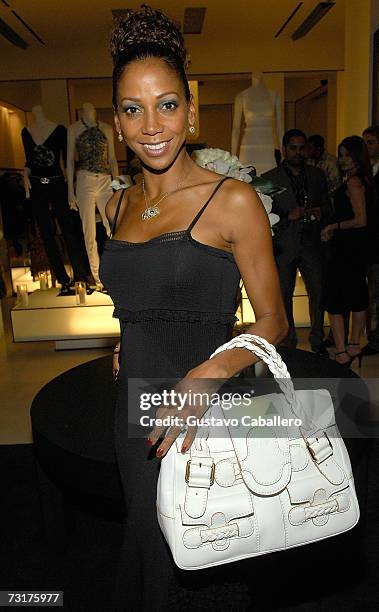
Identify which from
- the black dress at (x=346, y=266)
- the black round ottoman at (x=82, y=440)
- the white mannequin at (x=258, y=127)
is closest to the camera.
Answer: the black round ottoman at (x=82, y=440)

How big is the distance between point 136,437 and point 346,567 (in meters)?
1.38

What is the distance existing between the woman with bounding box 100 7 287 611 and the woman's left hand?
0.16m

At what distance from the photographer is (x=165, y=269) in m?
1.33

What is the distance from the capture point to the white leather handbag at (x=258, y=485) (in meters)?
1.06

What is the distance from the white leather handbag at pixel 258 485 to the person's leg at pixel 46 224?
17.7 ft

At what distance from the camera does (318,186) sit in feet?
14.5

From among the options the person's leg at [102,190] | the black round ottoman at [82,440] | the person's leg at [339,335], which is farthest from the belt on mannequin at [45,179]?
the black round ottoman at [82,440]

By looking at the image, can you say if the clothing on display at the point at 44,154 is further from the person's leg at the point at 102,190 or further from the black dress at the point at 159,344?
the black dress at the point at 159,344

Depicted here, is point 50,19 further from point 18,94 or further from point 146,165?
point 146,165

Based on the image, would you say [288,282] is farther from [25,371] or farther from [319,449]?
[319,449]

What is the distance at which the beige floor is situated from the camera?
143 inches

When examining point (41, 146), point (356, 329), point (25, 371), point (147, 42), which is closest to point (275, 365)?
Answer: point (147, 42)

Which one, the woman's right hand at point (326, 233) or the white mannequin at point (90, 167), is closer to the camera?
the woman's right hand at point (326, 233)

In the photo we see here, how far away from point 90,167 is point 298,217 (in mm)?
2638
